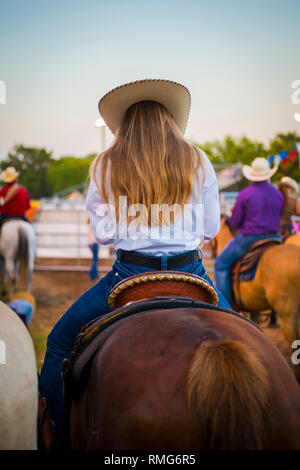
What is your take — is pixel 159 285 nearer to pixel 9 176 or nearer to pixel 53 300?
pixel 9 176

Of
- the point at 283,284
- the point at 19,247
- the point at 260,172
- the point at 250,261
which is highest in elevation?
the point at 260,172

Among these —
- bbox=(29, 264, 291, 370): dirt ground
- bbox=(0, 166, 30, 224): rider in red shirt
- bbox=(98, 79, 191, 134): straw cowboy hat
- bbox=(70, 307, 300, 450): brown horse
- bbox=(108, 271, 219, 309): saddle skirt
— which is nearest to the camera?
bbox=(70, 307, 300, 450): brown horse

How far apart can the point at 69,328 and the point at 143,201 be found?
706 mm

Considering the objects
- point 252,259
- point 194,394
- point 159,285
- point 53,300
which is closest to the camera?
point 194,394

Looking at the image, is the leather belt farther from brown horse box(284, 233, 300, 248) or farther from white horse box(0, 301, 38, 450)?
brown horse box(284, 233, 300, 248)

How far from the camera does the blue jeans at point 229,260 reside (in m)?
4.82

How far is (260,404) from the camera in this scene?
104 centimetres

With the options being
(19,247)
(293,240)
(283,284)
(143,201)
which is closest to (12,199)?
(19,247)

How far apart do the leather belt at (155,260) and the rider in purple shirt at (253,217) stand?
10.2 feet

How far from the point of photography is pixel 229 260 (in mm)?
5004

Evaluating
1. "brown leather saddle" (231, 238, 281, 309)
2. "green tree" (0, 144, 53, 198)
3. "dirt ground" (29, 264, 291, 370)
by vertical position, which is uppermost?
"green tree" (0, 144, 53, 198)

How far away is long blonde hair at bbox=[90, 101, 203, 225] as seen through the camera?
1688 millimetres

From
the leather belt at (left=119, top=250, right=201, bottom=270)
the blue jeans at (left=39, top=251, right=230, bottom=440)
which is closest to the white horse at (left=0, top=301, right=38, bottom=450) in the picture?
the blue jeans at (left=39, top=251, right=230, bottom=440)
